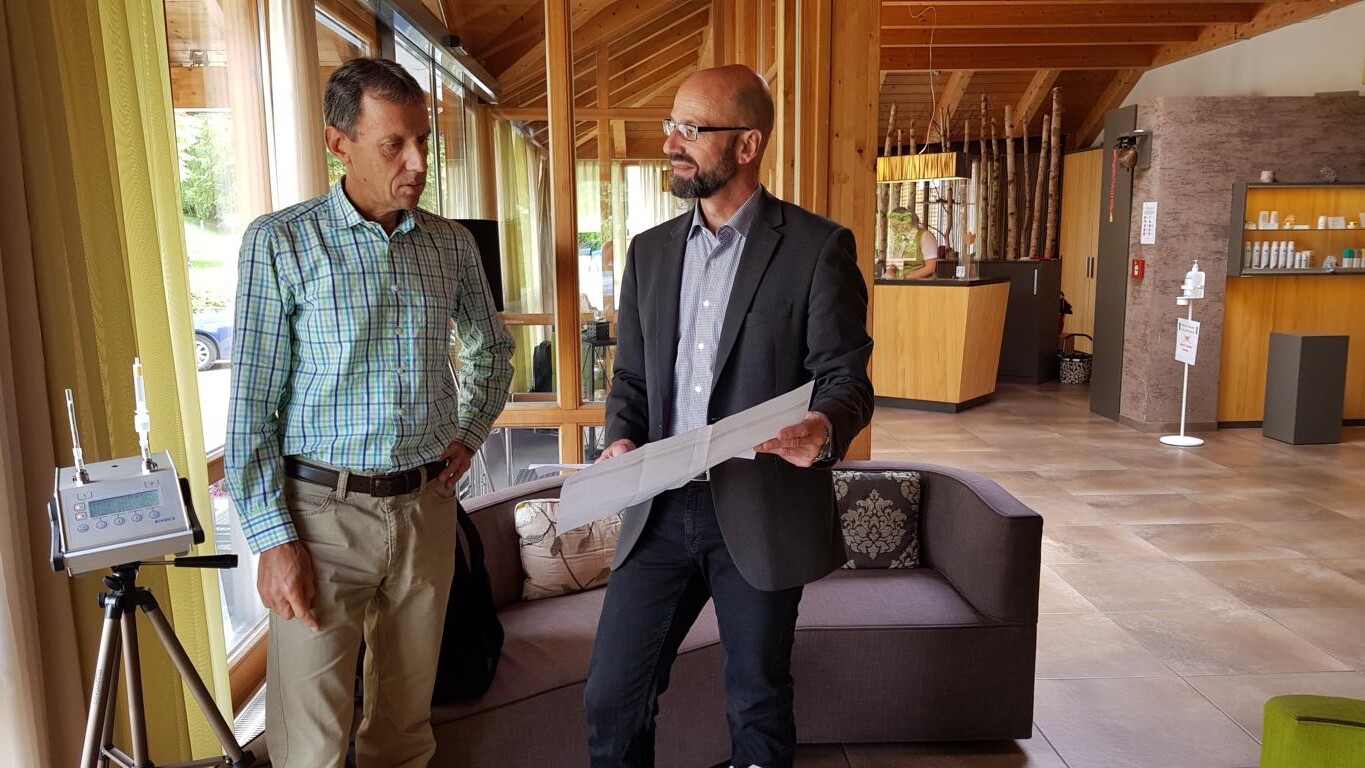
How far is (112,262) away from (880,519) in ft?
8.07

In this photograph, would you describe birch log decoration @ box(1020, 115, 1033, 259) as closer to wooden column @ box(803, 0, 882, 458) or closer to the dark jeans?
wooden column @ box(803, 0, 882, 458)

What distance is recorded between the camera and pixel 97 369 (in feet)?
6.19

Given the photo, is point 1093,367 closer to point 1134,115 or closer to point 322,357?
point 1134,115

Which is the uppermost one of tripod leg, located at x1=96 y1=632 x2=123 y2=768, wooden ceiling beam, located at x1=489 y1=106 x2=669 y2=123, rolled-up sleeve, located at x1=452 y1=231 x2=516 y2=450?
wooden ceiling beam, located at x1=489 y1=106 x2=669 y2=123

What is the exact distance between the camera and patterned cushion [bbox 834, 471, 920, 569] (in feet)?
11.1

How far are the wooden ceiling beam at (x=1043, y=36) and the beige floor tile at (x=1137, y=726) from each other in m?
7.52

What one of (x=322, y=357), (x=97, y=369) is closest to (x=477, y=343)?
(x=322, y=357)

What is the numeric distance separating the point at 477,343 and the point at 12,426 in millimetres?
962

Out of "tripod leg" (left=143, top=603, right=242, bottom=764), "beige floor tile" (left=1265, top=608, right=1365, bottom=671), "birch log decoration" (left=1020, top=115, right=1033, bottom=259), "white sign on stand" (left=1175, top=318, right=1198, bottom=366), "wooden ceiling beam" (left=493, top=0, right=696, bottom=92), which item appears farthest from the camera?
"birch log decoration" (left=1020, top=115, right=1033, bottom=259)

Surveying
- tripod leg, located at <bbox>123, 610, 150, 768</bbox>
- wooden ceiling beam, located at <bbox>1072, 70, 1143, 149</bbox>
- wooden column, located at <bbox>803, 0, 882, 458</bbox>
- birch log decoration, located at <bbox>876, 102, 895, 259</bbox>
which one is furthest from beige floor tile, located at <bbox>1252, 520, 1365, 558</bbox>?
birch log decoration, located at <bbox>876, 102, 895, 259</bbox>

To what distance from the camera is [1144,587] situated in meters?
4.56

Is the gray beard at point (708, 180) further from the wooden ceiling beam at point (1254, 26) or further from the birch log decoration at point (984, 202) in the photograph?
the birch log decoration at point (984, 202)

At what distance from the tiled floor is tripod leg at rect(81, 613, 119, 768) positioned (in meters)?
2.01

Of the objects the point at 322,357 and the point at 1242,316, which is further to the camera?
the point at 1242,316
